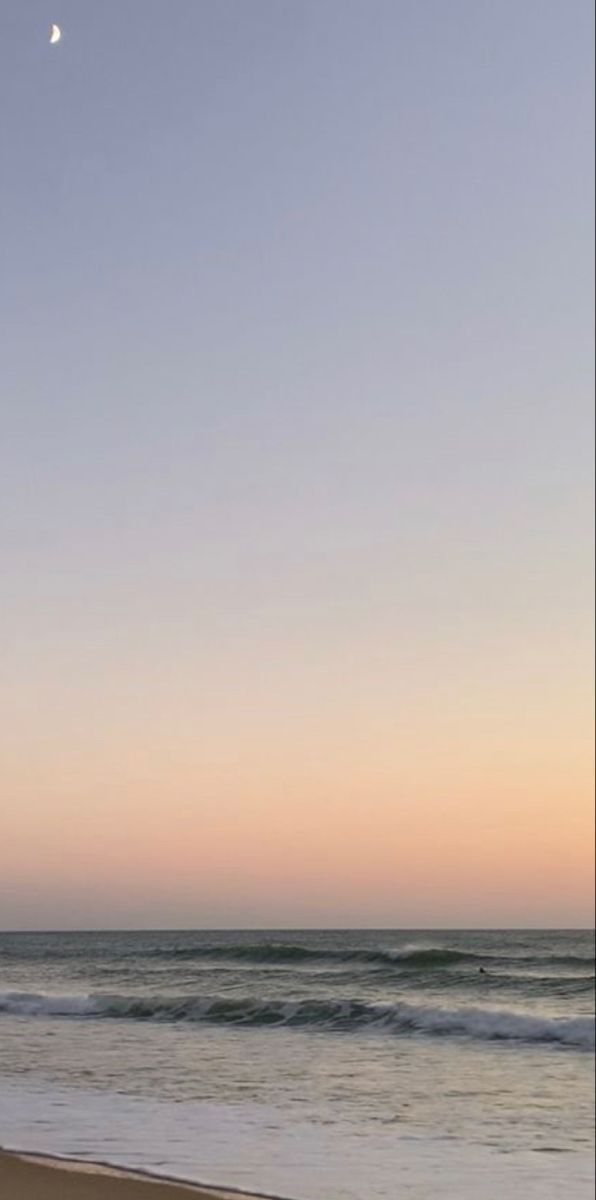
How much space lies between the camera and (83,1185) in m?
6.68

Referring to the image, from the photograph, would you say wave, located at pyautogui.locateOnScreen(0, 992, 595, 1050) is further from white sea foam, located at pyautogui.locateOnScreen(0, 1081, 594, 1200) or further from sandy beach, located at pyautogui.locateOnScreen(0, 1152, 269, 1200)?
sandy beach, located at pyautogui.locateOnScreen(0, 1152, 269, 1200)

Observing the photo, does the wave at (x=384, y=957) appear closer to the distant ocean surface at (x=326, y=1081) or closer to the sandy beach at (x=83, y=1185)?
the distant ocean surface at (x=326, y=1081)

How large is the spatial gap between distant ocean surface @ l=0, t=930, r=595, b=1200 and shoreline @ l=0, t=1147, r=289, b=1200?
19cm

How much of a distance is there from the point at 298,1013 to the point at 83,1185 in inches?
427

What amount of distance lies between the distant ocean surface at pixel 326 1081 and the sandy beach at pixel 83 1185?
0.83 feet

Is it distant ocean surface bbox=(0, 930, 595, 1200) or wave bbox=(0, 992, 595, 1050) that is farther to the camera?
wave bbox=(0, 992, 595, 1050)

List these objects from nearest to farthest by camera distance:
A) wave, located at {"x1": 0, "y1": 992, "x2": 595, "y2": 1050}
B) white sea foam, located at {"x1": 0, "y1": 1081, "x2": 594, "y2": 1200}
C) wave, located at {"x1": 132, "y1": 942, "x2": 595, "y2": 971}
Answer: white sea foam, located at {"x1": 0, "y1": 1081, "x2": 594, "y2": 1200}
wave, located at {"x1": 0, "y1": 992, "x2": 595, "y2": 1050}
wave, located at {"x1": 132, "y1": 942, "x2": 595, "y2": 971}

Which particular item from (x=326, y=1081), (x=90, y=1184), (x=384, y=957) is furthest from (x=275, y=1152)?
(x=384, y=957)

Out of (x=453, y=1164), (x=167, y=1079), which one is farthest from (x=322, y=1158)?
(x=167, y=1079)

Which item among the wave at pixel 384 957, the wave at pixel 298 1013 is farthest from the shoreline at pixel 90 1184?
the wave at pixel 384 957

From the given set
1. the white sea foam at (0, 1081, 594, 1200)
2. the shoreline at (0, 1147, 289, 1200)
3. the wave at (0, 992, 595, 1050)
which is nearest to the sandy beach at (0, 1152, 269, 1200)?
the shoreline at (0, 1147, 289, 1200)

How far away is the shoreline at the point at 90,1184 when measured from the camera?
641 cm

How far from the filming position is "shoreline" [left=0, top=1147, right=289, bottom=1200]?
6414 mm

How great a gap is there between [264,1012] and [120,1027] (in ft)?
7.34
